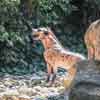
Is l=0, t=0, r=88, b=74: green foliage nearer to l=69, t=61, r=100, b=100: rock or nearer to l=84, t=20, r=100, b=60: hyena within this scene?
l=84, t=20, r=100, b=60: hyena

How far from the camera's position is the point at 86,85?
5.46ft

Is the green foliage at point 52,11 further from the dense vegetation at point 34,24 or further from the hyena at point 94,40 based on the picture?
the hyena at point 94,40

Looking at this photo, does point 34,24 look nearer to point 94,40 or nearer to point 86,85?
point 94,40

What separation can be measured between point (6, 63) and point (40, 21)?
1435 millimetres

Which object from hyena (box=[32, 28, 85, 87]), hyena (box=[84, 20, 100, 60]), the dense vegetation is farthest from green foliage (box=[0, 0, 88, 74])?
hyena (box=[84, 20, 100, 60])

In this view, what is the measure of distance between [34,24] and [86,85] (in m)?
7.42

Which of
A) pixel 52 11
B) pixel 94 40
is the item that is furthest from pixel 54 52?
pixel 52 11

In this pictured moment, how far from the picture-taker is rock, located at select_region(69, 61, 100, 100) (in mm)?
1628

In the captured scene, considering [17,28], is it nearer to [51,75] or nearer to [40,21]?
[40,21]

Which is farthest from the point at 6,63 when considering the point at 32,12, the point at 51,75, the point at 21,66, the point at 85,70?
the point at 85,70

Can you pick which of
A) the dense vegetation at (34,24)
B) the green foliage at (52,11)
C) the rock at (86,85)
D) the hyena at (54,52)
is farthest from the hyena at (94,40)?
the green foliage at (52,11)

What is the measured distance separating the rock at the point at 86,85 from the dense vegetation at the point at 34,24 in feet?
20.4

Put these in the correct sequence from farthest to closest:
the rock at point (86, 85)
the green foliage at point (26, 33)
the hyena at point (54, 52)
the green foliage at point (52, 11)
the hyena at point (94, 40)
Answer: the green foliage at point (52, 11)
the green foliage at point (26, 33)
the hyena at point (54, 52)
the hyena at point (94, 40)
the rock at point (86, 85)

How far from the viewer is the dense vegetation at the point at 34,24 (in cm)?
812
